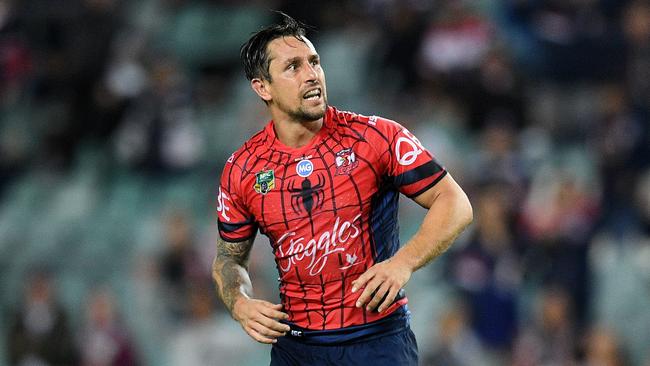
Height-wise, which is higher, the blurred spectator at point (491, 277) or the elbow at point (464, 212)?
the elbow at point (464, 212)

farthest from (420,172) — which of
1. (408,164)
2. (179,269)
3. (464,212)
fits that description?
(179,269)

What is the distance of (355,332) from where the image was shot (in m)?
4.96

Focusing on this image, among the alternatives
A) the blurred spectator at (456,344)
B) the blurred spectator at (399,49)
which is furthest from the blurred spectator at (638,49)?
the blurred spectator at (456,344)

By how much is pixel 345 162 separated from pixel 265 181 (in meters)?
0.39

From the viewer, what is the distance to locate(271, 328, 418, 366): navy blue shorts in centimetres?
493

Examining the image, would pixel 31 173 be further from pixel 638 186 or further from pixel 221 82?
pixel 638 186

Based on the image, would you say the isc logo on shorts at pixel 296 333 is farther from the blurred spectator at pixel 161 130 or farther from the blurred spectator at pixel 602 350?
the blurred spectator at pixel 161 130

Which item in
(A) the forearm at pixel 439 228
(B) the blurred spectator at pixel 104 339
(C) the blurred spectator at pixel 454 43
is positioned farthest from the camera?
(C) the blurred spectator at pixel 454 43

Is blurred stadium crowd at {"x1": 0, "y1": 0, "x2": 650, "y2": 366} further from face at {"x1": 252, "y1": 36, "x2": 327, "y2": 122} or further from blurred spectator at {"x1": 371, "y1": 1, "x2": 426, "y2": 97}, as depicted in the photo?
face at {"x1": 252, "y1": 36, "x2": 327, "y2": 122}

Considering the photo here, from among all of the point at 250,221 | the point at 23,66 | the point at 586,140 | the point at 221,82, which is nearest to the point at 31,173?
the point at 23,66

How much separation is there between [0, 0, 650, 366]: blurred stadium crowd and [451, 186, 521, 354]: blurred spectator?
2 cm

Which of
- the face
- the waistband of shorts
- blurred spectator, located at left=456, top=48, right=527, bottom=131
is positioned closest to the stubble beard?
the face

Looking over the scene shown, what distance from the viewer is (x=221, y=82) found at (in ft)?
40.0

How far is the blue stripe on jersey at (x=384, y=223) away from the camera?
5023mm
